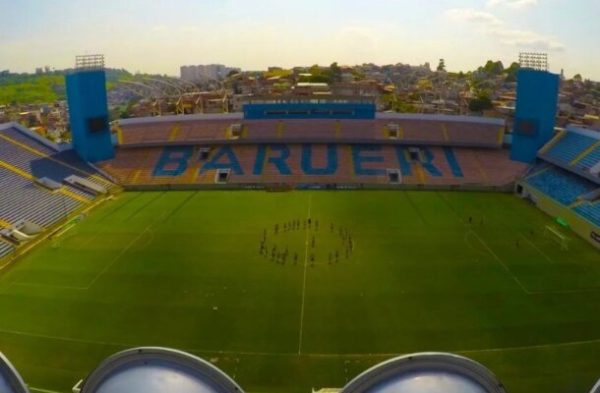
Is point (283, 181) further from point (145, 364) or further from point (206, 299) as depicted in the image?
point (145, 364)

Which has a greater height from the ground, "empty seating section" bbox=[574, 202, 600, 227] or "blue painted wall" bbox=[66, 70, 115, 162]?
"blue painted wall" bbox=[66, 70, 115, 162]

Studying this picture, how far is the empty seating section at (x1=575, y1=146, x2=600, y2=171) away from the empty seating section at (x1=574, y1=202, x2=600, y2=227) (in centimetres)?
487

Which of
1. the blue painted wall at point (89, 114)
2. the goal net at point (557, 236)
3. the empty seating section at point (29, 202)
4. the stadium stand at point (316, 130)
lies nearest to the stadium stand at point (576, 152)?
the stadium stand at point (316, 130)

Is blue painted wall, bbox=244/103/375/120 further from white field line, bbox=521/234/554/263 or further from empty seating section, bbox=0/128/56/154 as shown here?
white field line, bbox=521/234/554/263

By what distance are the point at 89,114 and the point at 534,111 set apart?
3634cm

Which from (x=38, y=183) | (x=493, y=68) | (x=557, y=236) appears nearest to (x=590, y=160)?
(x=557, y=236)

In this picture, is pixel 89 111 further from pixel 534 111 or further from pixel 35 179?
pixel 534 111

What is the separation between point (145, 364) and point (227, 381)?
1096mm

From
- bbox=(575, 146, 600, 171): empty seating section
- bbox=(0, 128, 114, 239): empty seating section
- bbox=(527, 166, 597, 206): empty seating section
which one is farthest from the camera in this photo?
bbox=(575, 146, 600, 171): empty seating section

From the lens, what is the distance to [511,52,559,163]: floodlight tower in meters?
38.8

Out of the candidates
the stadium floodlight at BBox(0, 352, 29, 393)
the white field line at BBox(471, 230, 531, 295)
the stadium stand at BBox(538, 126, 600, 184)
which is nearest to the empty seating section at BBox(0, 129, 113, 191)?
the white field line at BBox(471, 230, 531, 295)

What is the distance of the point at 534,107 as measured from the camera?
129 feet

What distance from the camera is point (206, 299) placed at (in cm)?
2041

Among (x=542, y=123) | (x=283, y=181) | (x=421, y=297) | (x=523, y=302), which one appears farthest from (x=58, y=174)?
(x=542, y=123)
